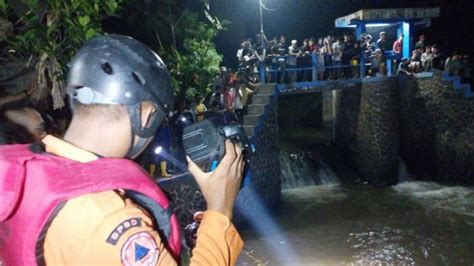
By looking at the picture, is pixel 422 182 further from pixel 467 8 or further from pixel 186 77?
pixel 467 8

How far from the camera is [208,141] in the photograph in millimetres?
1481

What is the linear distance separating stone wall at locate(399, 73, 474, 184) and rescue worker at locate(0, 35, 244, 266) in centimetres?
1424

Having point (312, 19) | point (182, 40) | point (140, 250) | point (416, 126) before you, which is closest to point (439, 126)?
point (416, 126)

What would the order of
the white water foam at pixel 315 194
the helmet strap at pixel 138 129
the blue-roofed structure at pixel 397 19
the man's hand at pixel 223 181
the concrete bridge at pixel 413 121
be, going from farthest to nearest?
the blue-roofed structure at pixel 397 19
the concrete bridge at pixel 413 121
the white water foam at pixel 315 194
the man's hand at pixel 223 181
the helmet strap at pixel 138 129

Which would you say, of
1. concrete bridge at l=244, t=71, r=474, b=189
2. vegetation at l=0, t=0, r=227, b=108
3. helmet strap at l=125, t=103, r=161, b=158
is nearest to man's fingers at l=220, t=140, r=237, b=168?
helmet strap at l=125, t=103, r=161, b=158

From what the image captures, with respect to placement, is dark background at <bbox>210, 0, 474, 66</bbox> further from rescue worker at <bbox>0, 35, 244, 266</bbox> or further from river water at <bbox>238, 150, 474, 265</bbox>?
rescue worker at <bbox>0, 35, 244, 266</bbox>

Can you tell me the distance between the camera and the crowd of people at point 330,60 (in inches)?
488

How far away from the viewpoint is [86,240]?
1.07m

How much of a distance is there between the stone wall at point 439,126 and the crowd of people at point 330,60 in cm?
97

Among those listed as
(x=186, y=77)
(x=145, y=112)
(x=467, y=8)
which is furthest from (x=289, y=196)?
(x=467, y=8)

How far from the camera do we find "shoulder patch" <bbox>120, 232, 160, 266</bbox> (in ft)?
3.52

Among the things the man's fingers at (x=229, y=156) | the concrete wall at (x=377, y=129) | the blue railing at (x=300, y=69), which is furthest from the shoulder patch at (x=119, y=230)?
the concrete wall at (x=377, y=129)

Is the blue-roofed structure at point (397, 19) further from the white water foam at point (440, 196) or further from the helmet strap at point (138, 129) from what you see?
the helmet strap at point (138, 129)

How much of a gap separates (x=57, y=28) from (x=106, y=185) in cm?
485
